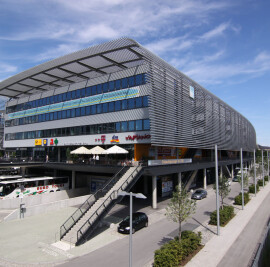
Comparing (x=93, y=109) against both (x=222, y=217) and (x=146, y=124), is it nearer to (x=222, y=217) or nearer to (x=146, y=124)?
(x=146, y=124)

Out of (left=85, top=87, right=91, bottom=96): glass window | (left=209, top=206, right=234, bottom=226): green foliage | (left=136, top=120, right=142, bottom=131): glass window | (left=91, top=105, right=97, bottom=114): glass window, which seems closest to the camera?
(left=209, top=206, right=234, bottom=226): green foliage

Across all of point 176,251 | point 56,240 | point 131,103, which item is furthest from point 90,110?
point 176,251

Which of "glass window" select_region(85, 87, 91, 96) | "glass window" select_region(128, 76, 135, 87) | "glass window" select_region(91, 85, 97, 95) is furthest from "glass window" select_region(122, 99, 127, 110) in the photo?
"glass window" select_region(85, 87, 91, 96)

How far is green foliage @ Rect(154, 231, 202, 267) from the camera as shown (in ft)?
46.0

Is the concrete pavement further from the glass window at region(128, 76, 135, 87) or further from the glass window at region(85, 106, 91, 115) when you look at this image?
the glass window at region(85, 106, 91, 115)

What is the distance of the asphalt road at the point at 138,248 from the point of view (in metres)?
16.2

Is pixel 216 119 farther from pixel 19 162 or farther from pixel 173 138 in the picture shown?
pixel 19 162

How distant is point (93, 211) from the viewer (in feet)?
73.1

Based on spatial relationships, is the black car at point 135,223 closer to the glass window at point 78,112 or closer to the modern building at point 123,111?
the modern building at point 123,111

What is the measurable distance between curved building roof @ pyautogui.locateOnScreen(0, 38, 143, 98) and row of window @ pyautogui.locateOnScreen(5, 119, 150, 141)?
887 cm

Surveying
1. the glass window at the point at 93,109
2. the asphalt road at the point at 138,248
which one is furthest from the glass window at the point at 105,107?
the asphalt road at the point at 138,248

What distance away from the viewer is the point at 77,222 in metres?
22.0

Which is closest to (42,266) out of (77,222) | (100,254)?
(100,254)

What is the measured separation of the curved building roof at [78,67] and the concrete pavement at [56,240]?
20519 mm
